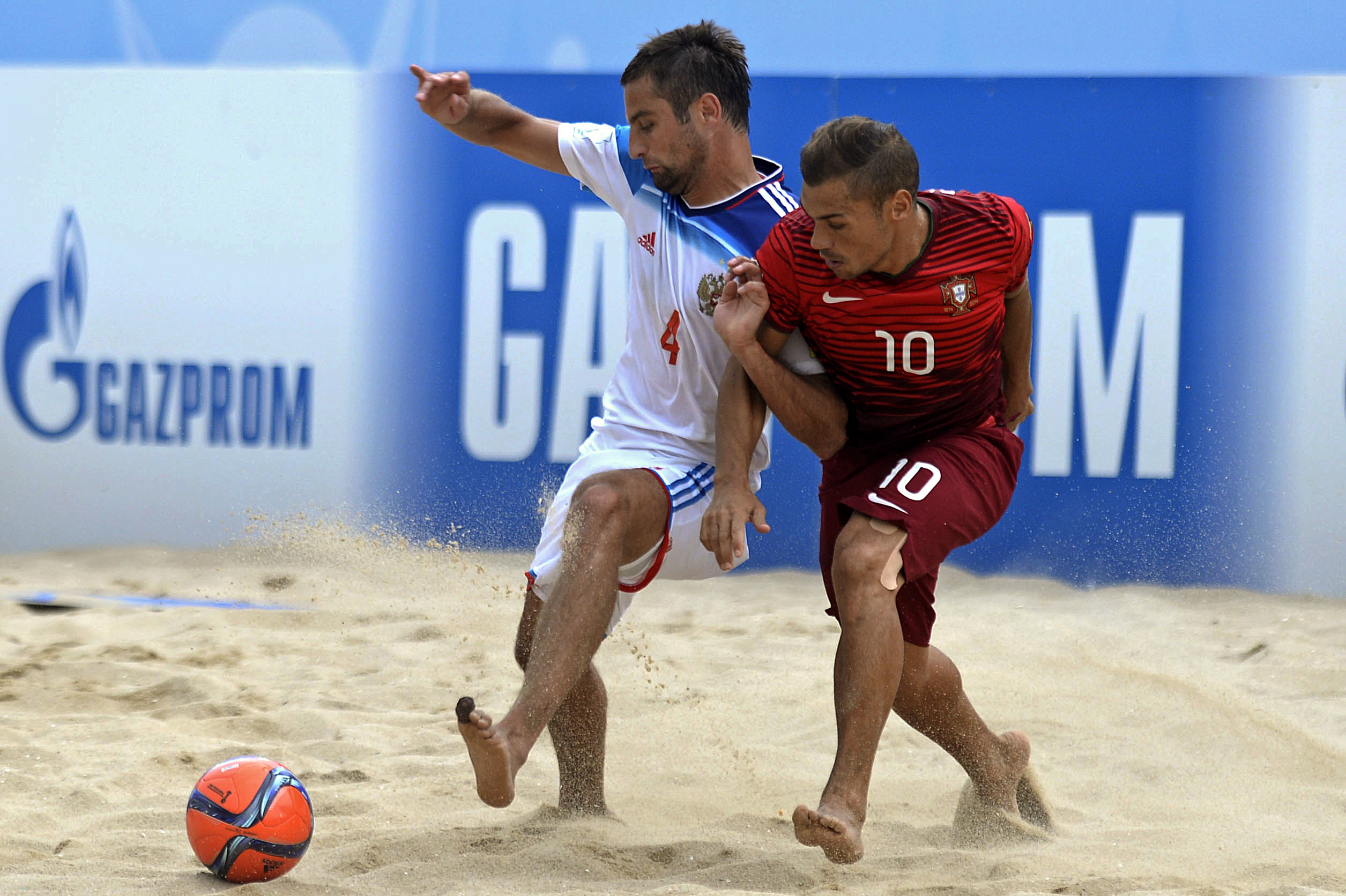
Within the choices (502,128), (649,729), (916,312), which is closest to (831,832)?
(916,312)

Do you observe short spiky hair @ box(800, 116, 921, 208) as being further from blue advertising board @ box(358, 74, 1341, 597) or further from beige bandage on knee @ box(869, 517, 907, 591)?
blue advertising board @ box(358, 74, 1341, 597)

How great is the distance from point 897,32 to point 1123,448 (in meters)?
2.35

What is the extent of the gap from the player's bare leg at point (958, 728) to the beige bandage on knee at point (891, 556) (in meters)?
0.38

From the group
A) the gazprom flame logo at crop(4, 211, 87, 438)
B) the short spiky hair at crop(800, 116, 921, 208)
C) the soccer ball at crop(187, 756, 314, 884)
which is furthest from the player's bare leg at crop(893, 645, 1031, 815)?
the gazprom flame logo at crop(4, 211, 87, 438)

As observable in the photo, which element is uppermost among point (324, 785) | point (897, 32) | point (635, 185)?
point (897, 32)

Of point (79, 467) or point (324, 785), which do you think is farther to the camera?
point (79, 467)

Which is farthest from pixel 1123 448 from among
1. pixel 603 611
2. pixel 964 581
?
pixel 603 611

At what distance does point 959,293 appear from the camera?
2.67m

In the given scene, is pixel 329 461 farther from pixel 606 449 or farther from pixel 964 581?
pixel 606 449

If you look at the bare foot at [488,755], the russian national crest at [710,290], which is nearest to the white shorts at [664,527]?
the russian national crest at [710,290]

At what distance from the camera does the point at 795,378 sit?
2.75 metres

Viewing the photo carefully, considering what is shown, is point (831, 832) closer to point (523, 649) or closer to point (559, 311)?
point (523, 649)

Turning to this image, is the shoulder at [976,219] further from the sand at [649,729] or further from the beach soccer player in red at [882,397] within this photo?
the sand at [649,729]

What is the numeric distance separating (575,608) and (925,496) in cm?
74
